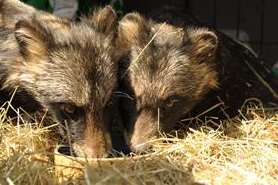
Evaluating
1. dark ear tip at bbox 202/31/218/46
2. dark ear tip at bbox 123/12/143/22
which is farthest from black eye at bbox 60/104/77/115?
dark ear tip at bbox 202/31/218/46

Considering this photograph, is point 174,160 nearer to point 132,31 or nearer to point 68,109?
point 68,109

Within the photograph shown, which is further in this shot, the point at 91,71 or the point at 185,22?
the point at 185,22

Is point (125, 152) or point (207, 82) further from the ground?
point (207, 82)

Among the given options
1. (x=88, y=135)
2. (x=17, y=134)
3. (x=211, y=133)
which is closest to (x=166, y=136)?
(x=211, y=133)

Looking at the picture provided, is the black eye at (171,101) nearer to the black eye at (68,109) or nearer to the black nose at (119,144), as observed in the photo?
the black nose at (119,144)

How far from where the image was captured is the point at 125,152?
483cm

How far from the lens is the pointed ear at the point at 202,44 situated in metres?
5.45

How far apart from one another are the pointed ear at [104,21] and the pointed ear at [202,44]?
0.64m

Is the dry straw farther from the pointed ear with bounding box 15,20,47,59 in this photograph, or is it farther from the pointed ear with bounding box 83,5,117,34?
the pointed ear with bounding box 83,5,117,34

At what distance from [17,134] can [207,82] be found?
1.62m

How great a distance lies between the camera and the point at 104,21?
5.28 metres

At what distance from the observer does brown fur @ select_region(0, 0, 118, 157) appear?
4.71 metres

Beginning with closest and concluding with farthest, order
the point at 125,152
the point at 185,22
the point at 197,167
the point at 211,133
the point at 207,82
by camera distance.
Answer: the point at 197,167 → the point at 125,152 → the point at 211,133 → the point at 207,82 → the point at 185,22

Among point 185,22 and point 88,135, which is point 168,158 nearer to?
point 88,135
